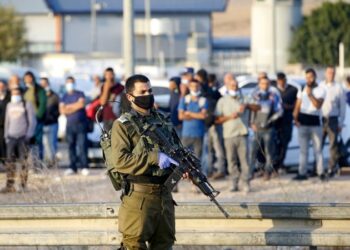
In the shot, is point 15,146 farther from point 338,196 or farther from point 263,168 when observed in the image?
point 338,196

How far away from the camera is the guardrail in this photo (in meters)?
9.19

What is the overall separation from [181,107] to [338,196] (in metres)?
2.87

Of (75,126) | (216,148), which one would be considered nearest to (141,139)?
(216,148)

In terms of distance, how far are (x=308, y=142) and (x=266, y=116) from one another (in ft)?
2.63

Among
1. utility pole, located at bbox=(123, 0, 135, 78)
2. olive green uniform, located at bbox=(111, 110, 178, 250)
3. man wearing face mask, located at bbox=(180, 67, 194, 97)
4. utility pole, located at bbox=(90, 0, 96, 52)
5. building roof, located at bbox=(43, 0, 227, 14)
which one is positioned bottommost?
olive green uniform, located at bbox=(111, 110, 178, 250)

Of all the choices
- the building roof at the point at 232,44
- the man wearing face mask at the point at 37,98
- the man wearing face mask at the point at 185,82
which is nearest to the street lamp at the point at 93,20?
the building roof at the point at 232,44

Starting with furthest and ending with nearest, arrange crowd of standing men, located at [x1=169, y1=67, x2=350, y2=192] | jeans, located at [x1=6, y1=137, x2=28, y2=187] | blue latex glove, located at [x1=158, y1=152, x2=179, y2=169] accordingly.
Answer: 1. crowd of standing men, located at [x1=169, y1=67, x2=350, y2=192]
2. jeans, located at [x1=6, y1=137, x2=28, y2=187]
3. blue latex glove, located at [x1=158, y1=152, x2=179, y2=169]

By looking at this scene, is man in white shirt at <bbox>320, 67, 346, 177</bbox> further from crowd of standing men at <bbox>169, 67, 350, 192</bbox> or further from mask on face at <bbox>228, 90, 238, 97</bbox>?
mask on face at <bbox>228, 90, 238, 97</bbox>

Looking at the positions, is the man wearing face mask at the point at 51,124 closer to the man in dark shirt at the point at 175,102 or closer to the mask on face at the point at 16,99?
the man in dark shirt at the point at 175,102

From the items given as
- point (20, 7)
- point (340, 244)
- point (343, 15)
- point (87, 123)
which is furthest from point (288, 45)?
point (340, 244)

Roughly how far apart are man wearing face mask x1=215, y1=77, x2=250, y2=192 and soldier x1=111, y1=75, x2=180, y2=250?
738cm

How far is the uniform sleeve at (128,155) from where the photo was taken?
8391 mm

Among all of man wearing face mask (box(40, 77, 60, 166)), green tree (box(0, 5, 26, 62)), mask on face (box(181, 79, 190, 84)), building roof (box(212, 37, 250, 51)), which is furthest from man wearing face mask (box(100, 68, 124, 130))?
building roof (box(212, 37, 250, 51))

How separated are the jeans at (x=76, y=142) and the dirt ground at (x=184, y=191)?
0.42m
